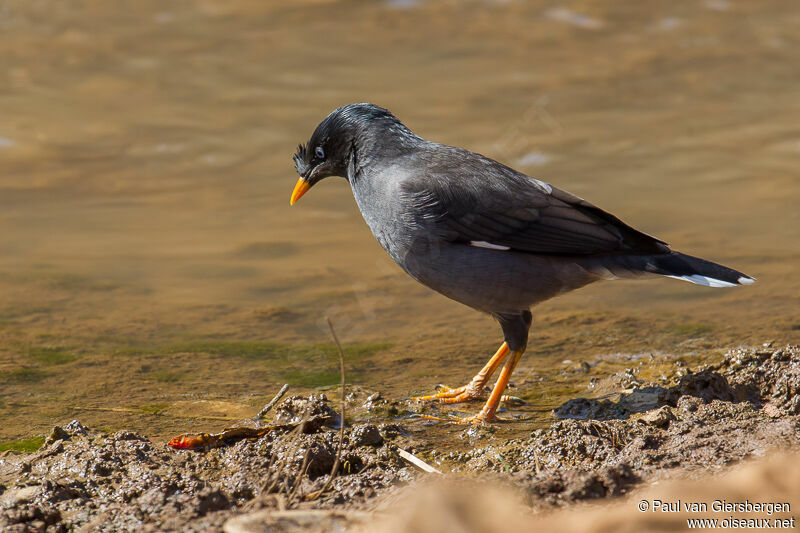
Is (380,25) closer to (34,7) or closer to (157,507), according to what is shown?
(34,7)

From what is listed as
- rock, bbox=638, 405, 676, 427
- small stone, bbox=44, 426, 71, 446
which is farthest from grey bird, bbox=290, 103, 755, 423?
small stone, bbox=44, 426, 71, 446

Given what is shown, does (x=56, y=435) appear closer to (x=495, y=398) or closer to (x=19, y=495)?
(x=19, y=495)

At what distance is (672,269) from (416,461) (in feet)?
6.98

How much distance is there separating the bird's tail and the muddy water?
62cm

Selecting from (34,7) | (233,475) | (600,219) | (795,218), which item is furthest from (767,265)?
(34,7)

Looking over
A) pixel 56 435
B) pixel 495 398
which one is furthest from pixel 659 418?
pixel 56 435

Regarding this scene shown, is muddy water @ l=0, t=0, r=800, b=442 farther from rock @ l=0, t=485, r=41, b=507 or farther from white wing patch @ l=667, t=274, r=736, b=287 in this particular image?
rock @ l=0, t=485, r=41, b=507

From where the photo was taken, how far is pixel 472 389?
5.45m

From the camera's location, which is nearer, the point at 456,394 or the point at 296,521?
the point at 296,521

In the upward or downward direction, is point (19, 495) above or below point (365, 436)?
above

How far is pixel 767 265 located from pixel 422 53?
6528 millimetres

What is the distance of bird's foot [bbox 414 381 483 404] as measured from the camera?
5.23m

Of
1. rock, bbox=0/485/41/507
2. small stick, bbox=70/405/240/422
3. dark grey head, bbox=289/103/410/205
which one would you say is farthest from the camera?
dark grey head, bbox=289/103/410/205

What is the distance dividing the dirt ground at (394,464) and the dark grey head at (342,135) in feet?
5.30
